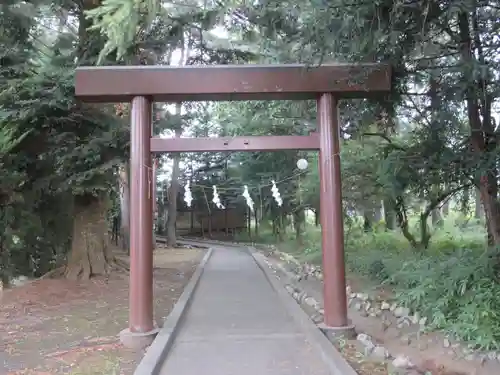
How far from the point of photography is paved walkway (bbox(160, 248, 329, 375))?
553cm

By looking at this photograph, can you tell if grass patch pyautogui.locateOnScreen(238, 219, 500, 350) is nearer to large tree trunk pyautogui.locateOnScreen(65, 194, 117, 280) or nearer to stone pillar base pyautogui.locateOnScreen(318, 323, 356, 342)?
stone pillar base pyautogui.locateOnScreen(318, 323, 356, 342)

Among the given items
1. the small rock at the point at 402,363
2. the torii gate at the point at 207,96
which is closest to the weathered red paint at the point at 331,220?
the torii gate at the point at 207,96

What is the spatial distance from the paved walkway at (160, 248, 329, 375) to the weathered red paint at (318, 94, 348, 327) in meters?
0.63

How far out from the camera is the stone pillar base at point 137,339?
644 centimetres

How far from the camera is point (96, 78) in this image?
6684mm

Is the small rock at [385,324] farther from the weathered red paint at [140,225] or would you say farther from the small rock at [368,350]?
the weathered red paint at [140,225]

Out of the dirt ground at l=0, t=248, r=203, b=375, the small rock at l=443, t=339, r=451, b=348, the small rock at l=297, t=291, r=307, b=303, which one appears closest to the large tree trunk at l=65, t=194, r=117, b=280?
the dirt ground at l=0, t=248, r=203, b=375

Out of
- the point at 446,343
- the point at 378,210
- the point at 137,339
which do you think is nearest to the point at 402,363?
the point at 446,343

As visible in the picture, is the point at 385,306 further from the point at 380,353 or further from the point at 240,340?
the point at 240,340

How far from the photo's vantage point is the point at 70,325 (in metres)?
7.94

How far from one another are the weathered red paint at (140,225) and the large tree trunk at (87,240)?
5.21 m

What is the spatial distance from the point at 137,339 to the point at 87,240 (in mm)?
5670

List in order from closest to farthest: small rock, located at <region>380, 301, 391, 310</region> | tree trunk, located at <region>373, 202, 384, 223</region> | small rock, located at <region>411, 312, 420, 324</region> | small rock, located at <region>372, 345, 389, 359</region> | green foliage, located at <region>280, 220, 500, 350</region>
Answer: small rock, located at <region>372, 345, 389, 359</region> → green foliage, located at <region>280, 220, 500, 350</region> → small rock, located at <region>411, 312, 420, 324</region> → small rock, located at <region>380, 301, 391, 310</region> → tree trunk, located at <region>373, 202, 384, 223</region>

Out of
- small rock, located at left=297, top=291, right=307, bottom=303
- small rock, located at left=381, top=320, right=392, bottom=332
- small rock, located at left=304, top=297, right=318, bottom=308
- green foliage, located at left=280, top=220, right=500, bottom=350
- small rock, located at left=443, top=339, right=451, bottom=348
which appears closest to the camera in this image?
green foliage, located at left=280, top=220, right=500, bottom=350
